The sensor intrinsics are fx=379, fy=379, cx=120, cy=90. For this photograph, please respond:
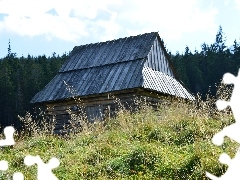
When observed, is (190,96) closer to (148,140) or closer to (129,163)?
(148,140)

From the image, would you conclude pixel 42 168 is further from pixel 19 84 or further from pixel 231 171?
pixel 19 84

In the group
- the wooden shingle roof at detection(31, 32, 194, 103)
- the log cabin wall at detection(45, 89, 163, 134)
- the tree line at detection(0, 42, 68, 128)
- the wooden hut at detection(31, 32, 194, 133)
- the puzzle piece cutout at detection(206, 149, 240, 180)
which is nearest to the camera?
the puzzle piece cutout at detection(206, 149, 240, 180)

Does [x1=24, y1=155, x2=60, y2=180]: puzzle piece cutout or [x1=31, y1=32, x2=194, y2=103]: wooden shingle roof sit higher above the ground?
[x1=31, y1=32, x2=194, y2=103]: wooden shingle roof

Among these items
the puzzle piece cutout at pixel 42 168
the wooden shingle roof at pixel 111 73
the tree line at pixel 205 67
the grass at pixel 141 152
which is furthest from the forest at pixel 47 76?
the puzzle piece cutout at pixel 42 168

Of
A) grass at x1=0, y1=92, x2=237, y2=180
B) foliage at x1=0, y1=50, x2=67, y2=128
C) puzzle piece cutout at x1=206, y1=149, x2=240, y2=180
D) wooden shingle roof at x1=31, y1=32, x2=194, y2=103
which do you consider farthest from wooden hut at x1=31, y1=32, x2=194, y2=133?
foliage at x1=0, y1=50, x2=67, y2=128

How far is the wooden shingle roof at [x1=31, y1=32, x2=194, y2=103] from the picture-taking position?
599 inches

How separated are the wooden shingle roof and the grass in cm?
568

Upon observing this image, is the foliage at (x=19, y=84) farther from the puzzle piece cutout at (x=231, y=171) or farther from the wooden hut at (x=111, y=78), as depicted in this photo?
the puzzle piece cutout at (x=231, y=171)

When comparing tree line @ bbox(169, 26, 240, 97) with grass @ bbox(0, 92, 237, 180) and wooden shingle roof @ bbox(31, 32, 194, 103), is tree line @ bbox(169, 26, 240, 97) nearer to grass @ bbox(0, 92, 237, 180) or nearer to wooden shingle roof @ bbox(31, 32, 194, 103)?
wooden shingle roof @ bbox(31, 32, 194, 103)

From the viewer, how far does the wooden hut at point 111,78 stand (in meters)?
15.1

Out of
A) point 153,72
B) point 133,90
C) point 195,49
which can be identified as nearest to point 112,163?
point 133,90

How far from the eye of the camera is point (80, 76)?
17.2 metres

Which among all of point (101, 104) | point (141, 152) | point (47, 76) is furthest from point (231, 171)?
point (47, 76)

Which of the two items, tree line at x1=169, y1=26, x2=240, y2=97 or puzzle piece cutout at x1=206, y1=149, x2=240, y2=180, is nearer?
puzzle piece cutout at x1=206, y1=149, x2=240, y2=180
